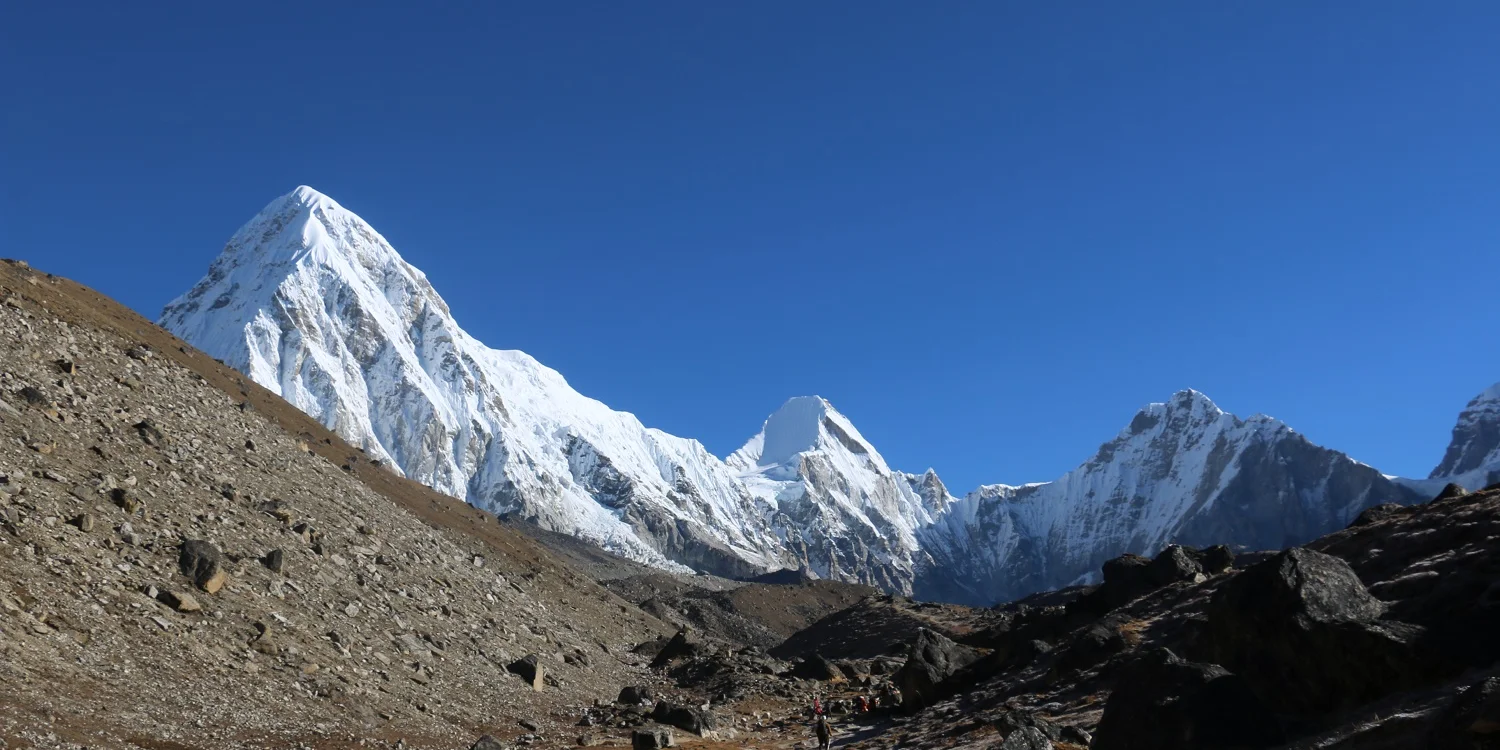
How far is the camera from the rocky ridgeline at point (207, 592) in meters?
25.2

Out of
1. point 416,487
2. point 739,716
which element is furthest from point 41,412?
point 416,487

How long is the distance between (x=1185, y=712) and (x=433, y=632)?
31.9m

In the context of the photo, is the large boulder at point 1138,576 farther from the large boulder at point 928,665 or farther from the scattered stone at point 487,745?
the scattered stone at point 487,745

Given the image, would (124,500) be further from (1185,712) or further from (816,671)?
(816,671)

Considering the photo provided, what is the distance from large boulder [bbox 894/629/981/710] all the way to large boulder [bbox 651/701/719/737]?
7789 millimetres

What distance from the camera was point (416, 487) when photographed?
304ft

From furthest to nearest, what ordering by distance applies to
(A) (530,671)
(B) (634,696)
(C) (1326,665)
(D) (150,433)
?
(B) (634,696) < (A) (530,671) < (D) (150,433) < (C) (1326,665)

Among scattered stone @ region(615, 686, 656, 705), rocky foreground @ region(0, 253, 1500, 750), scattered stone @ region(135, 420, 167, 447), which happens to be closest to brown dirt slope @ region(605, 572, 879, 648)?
rocky foreground @ region(0, 253, 1500, 750)

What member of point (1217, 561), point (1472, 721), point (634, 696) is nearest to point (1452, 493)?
point (1217, 561)

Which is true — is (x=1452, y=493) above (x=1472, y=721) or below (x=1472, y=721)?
above

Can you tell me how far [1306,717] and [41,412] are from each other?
38433 millimetres

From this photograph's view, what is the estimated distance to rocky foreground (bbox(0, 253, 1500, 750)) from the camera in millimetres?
20344

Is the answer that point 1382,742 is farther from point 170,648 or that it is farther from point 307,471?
point 307,471

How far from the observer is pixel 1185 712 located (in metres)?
19.4
